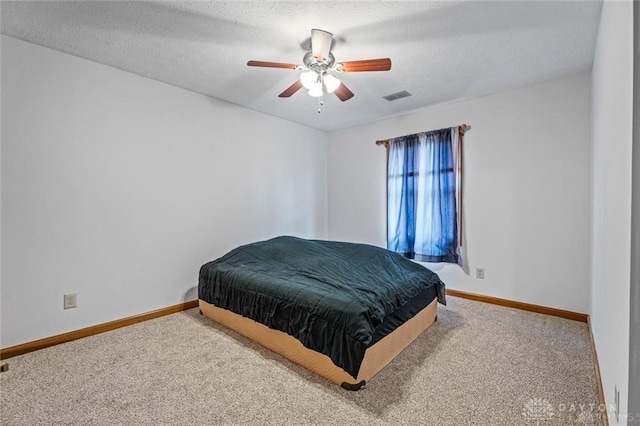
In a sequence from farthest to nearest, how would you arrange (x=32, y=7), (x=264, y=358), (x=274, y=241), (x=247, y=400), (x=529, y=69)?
1. (x=274, y=241)
2. (x=529, y=69)
3. (x=264, y=358)
4. (x=32, y=7)
5. (x=247, y=400)

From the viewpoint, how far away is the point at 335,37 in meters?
2.19

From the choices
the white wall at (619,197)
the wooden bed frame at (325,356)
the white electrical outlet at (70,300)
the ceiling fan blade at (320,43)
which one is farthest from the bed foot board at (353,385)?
the white electrical outlet at (70,300)

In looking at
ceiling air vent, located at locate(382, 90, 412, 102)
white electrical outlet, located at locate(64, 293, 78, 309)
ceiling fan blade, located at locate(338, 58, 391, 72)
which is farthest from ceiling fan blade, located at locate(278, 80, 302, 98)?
white electrical outlet, located at locate(64, 293, 78, 309)

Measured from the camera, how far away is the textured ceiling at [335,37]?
1890 mm

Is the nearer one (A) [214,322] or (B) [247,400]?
(B) [247,400]

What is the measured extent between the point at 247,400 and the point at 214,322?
1305 millimetres

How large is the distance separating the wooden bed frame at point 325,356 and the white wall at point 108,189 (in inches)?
38.3

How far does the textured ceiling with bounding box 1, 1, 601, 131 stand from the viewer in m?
1.89

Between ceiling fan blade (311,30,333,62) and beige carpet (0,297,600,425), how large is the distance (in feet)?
7.49

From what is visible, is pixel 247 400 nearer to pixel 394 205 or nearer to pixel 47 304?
pixel 47 304

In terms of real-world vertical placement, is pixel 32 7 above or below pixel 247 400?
above

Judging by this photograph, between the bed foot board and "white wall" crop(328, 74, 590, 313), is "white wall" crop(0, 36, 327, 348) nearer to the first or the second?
the bed foot board

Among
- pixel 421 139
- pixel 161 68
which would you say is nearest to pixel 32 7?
pixel 161 68

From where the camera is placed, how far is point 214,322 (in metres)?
2.85
